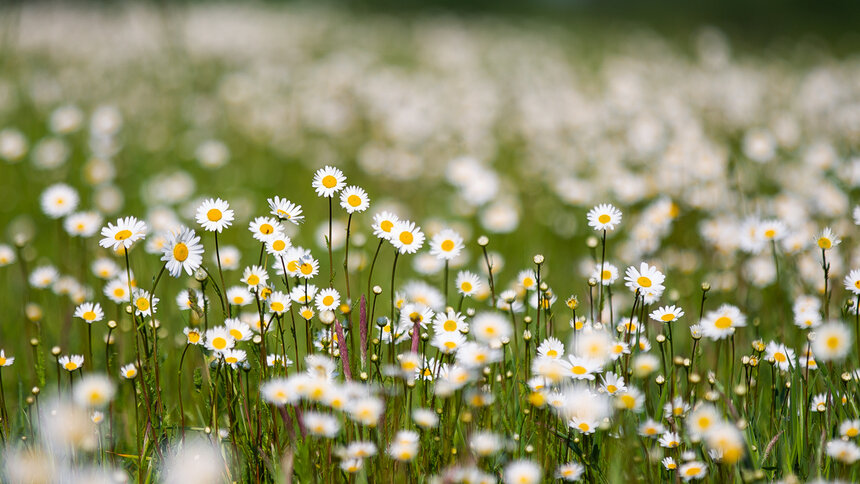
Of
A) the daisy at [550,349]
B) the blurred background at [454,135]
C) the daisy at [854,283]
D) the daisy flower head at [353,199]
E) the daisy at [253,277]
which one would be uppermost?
the blurred background at [454,135]

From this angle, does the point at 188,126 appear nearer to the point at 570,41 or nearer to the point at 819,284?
the point at 819,284

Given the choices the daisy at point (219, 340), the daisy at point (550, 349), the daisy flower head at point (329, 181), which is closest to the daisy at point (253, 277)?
the daisy at point (219, 340)

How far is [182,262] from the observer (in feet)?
5.15

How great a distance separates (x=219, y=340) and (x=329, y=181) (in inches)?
16.9

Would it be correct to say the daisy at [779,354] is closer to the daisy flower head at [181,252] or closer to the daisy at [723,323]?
the daisy at [723,323]

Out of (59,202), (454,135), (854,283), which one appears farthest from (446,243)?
(454,135)

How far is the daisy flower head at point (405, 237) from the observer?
168cm

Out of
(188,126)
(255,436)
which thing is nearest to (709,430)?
(255,436)

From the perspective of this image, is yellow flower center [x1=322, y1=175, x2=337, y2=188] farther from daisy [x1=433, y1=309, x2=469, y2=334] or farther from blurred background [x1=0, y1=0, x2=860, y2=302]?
blurred background [x1=0, y1=0, x2=860, y2=302]

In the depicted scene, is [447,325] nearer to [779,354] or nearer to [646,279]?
[646,279]

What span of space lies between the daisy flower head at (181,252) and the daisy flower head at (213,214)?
4 cm

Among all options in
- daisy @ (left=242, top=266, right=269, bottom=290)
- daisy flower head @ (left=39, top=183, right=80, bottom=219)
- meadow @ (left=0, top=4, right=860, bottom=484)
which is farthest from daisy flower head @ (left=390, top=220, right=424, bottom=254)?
Answer: daisy flower head @ (left=39, top=183, right=80, bottom=219)

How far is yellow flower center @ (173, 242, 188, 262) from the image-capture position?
5.10ft

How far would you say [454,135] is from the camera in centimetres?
502
